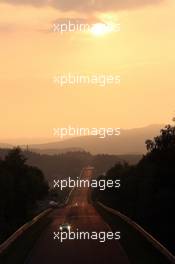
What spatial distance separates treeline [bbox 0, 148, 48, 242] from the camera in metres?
32.0

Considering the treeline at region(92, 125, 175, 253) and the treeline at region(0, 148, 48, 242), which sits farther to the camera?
the treeline at region(0, 148, 48, 242)

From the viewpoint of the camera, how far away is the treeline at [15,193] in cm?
3203

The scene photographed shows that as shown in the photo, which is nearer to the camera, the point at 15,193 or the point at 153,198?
the point at 153,198

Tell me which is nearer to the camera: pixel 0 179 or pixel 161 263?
pixel 161 263

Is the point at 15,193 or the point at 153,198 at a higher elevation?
the point at 15,193

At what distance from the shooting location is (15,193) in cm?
3231

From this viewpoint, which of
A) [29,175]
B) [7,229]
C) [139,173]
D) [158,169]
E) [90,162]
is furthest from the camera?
[29,175]

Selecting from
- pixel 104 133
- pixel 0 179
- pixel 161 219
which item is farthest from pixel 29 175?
pixel 104 133

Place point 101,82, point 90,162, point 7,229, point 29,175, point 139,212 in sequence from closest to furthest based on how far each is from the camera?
point 101,82
point 139,212
point 7,229
point 90,162
point 29,175

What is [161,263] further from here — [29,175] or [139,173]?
[29,175]

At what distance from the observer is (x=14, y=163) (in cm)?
4050

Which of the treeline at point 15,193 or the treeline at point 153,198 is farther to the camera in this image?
the treeline at point 15,193

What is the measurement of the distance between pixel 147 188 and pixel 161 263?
23.5 ft

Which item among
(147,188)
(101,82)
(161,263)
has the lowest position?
(161,263)
